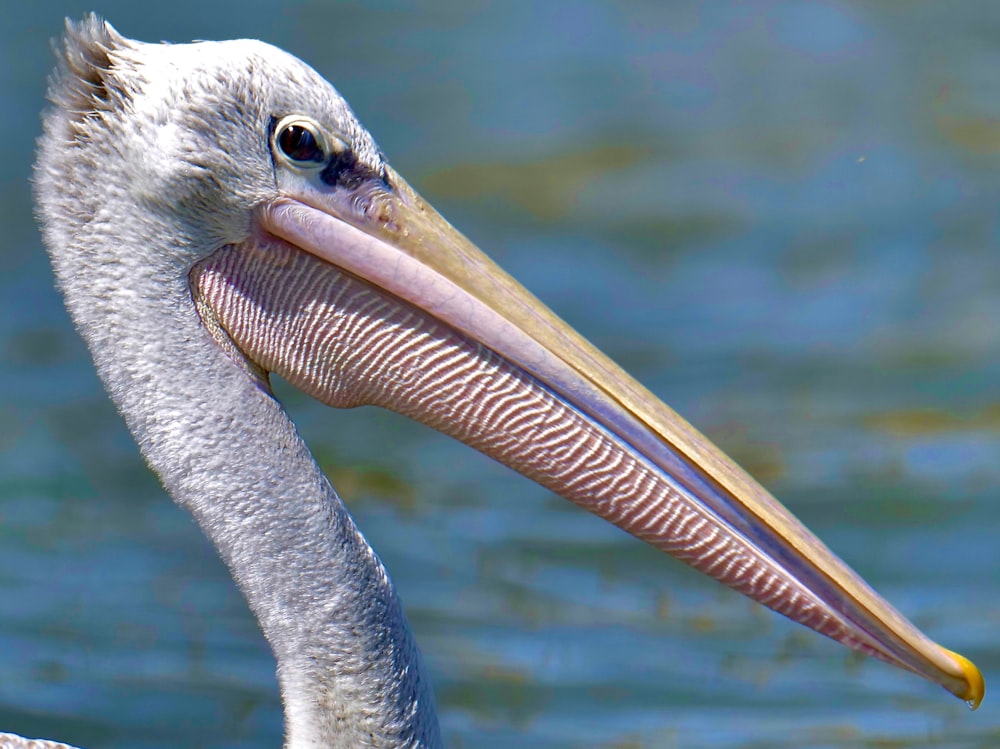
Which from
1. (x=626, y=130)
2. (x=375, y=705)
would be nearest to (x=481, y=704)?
(x=375, y=705)

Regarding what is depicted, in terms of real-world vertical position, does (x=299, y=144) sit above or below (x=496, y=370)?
above

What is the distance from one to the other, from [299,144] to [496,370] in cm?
49

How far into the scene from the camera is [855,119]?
6836 mm

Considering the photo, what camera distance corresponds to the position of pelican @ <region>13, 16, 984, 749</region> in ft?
7.07

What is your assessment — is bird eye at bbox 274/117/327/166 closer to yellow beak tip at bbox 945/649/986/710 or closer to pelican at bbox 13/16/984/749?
pelican at bbox 13/16/984/749

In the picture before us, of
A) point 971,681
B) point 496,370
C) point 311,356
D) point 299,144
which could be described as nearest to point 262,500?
point 311,356

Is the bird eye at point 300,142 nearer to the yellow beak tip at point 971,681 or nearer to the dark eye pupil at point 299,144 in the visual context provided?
the dark eye pupil at point 299,144

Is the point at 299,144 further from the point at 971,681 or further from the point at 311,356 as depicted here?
the point at 971,681

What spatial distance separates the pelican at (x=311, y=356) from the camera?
215 centimetres

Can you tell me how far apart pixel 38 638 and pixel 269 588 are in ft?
8.40

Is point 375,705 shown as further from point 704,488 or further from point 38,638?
point 38,638

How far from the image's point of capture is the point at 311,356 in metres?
2.31

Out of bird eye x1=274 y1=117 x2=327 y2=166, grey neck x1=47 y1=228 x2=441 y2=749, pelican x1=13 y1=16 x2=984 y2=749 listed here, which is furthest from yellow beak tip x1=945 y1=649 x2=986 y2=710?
bird eye x1=274 y1=117 x2=327 y2=166

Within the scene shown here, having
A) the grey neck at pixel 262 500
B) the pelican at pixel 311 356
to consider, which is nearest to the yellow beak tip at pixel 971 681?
the pelican at pixel 311 356
